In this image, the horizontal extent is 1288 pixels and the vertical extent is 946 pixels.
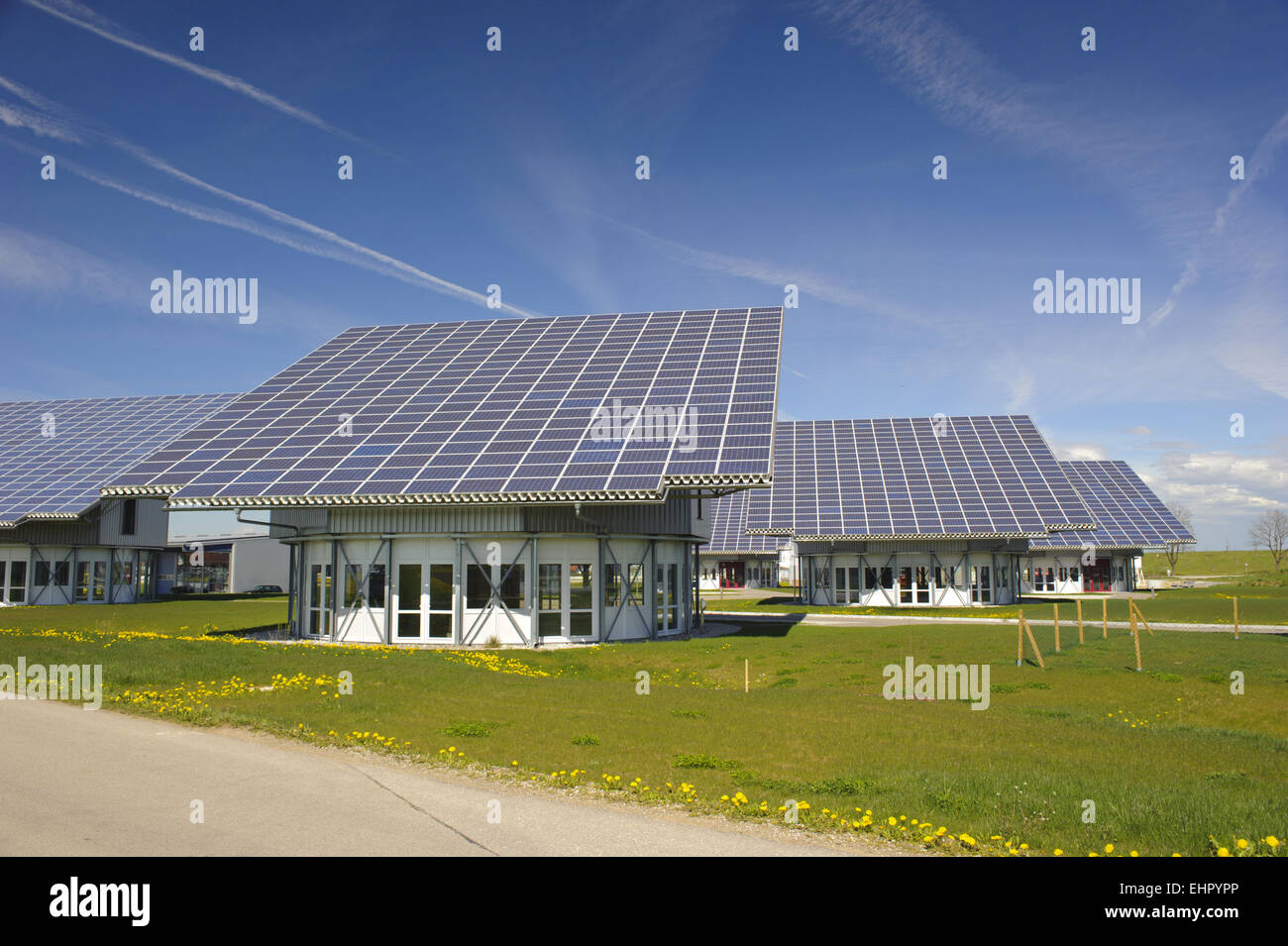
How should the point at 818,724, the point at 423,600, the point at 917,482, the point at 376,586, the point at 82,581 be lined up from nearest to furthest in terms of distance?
the point at 818,724
the point at 423,600
the point at 376,586
the point at 917,482
the point at 82,581

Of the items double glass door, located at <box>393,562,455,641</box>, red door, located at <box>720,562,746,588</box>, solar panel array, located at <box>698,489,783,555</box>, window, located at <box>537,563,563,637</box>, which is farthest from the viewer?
Result: red door, located at <box>720,562,746,588</box>

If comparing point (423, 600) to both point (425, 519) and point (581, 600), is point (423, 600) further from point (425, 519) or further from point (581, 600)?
point (581, 600)

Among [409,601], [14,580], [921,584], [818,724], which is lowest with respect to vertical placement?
[921,584]

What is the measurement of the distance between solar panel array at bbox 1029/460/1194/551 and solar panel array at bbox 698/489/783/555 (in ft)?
67.9

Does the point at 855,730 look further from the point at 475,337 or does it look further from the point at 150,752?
the point at 475,337

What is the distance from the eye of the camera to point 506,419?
3078cm

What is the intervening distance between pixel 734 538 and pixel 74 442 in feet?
158

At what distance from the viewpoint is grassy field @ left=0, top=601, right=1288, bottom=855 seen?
927 cm

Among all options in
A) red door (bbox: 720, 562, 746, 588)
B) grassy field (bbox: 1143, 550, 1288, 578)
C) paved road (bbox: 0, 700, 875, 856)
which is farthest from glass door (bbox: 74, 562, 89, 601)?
grassy field (bbox: 1143, 550, 1288, 578)

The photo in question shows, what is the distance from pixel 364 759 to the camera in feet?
38.6

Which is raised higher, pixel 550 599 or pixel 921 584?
pixel 550 599

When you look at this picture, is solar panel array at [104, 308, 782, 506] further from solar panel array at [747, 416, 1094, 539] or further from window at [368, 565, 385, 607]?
solar panel array at [747, 416, 1094, 539]

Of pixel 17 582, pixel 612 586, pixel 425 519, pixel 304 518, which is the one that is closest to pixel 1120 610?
pixel 612 586
